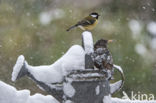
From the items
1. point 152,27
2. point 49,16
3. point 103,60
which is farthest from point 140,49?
point 103,60

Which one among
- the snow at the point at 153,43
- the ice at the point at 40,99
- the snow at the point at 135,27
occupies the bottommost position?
the snow at the point at 153,43

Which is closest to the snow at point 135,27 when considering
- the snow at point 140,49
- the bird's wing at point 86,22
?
the snow at point 140,49

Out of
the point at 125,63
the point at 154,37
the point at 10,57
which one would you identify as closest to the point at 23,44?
the point at 10,57

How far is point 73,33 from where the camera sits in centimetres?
375

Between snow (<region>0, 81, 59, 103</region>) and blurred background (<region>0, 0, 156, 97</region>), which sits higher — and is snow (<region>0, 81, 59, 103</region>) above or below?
above

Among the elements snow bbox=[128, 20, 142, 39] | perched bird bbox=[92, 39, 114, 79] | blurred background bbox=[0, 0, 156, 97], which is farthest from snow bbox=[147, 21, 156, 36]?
perched bird bbox=[92, 39, 114, 79]

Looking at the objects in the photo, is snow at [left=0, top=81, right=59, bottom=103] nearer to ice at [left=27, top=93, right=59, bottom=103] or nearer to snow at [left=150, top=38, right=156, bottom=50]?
ice at [left=27, top=93, right=59, bottom=103]

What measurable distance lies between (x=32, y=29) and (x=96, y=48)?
8.73 feet

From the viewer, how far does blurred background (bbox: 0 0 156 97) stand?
11.8 feet

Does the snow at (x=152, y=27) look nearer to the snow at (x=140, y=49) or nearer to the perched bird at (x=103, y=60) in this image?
the snow at (x=140, y=49)

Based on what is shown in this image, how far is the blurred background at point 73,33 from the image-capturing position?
3.59 m

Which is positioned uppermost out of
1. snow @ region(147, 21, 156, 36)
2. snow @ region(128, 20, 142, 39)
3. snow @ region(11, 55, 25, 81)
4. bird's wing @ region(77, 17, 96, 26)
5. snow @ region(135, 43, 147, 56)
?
snow @ region(11, 55, 25, 81)

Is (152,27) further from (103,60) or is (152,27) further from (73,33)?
(103,60)

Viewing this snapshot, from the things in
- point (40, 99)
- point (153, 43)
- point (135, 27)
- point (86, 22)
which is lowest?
point (153, 43)
